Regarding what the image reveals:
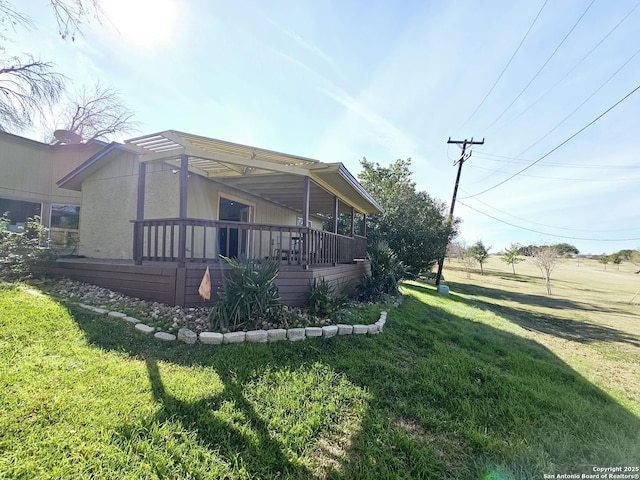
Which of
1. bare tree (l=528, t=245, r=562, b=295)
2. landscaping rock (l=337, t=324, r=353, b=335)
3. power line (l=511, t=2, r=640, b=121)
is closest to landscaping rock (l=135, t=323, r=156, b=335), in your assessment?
landscaping rock (l=337, t=324, r=353, b=335)

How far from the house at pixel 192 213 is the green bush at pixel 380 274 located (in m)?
0.57

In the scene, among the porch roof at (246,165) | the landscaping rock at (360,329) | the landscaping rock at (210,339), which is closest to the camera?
the landscaping rock at (210,339)

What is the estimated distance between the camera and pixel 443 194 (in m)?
19.2

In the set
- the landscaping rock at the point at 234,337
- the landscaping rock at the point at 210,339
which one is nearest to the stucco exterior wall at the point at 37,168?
the landscaping rock at the point at 210,339

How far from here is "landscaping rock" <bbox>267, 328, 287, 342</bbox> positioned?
401cm

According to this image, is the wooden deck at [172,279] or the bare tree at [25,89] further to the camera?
the bare tree at [25,89]

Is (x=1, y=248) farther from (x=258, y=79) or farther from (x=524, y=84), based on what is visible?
(x=524, y=84)

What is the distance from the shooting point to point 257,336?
3936 millimetres

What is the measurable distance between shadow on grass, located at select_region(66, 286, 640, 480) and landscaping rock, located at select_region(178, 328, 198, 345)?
10 centimetres

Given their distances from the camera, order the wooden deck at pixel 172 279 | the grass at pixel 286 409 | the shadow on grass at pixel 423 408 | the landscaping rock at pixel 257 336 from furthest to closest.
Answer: the wooden deck at pixel 172 279, the landscaping rock at pixel 257 336, the shadow on grass at pixel 423 408, the grass at pixel 286 409

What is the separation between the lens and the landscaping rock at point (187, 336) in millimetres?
3775

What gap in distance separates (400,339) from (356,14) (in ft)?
26.3

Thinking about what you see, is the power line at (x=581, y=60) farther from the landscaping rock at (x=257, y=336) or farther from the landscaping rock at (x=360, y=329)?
the landscaping rock at (x=257, y=336)

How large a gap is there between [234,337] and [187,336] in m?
0.61
